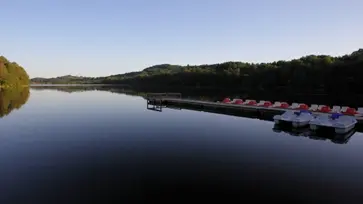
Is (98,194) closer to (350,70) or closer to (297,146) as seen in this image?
(297,146)

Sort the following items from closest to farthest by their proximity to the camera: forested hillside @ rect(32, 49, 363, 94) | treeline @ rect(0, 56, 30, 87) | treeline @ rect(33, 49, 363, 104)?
treeline @ rect(33, 49, 363, 104) → forested hillside @ rect(32, 49, 363, 94) → treeline @ rect(0, 56, 30, 87)

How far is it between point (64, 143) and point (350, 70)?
64.5 metres

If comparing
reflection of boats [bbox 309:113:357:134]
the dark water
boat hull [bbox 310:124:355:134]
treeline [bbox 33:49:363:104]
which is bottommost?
the dark water

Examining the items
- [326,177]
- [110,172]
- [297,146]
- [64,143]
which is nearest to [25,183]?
[110,172]

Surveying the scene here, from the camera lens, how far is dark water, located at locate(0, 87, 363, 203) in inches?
412

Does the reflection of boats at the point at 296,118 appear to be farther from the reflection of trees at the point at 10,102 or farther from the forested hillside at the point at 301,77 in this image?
the forested hillside at the point at 301,77

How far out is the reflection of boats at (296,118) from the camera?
23.9 metres

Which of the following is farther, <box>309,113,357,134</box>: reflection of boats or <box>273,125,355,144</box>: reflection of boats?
<box>309,113,357,134</box>: reflection of boats

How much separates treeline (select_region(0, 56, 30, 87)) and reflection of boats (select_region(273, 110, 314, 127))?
9039 centimetres

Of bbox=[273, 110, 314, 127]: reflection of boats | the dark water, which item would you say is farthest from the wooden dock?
the dark water

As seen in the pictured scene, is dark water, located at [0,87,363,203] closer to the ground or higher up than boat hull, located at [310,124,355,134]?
closer to the ground

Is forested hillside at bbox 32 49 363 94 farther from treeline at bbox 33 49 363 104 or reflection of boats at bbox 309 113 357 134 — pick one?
reflection of boats at bbox 309 113 357 134

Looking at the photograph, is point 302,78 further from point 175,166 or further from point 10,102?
point 175,166

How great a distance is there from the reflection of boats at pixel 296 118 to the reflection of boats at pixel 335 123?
0.83 metres
